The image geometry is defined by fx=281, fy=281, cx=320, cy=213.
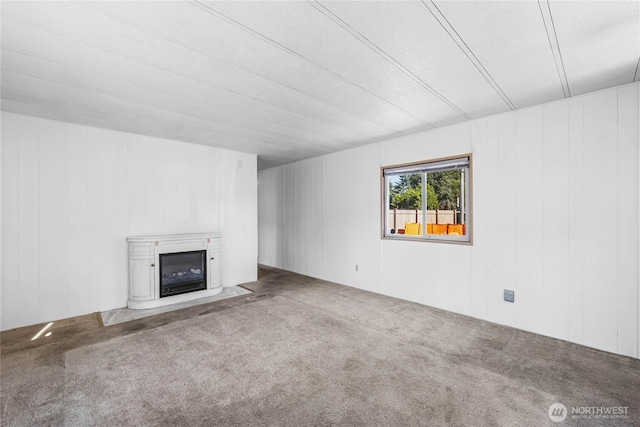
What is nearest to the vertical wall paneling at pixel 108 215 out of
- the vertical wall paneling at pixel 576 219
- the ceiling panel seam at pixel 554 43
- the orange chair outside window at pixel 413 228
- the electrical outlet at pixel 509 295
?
the orange chair outside window at pixel 413 228

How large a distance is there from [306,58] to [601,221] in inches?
127

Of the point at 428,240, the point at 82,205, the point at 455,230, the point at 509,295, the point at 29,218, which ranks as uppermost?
the point at 82,205

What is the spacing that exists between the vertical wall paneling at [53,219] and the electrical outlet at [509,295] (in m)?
5.57

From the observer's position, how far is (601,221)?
9.14ft

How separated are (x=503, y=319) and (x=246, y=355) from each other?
3.02 m

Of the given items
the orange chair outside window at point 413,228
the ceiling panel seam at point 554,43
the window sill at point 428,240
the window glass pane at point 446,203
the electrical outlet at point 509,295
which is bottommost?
the electrical outlet at point 509,295

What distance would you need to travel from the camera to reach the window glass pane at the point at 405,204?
4.39m

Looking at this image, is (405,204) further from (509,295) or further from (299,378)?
(299,378)

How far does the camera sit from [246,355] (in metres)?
2.69

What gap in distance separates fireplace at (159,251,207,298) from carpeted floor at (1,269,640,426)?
752 millimetres

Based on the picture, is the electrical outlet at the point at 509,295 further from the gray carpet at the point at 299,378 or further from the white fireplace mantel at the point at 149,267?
the white fireplace mantel at the point at 149,267

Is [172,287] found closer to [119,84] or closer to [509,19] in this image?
[119,84]

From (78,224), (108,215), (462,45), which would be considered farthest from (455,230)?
(78,224)

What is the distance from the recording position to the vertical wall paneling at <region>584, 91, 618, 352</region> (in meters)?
2.72
